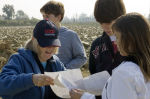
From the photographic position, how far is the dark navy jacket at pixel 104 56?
3.02 meters

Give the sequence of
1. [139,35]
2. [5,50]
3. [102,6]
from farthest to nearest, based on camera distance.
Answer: [5,50], [102,6], [139,35]

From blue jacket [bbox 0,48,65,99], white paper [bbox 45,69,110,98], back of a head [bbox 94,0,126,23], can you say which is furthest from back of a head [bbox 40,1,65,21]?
white paper [bbox 45,69,110,98]

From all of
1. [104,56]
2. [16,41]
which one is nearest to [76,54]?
[104,56]

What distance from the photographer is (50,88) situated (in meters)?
2.78

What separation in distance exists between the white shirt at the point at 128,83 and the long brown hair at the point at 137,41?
0.07 m

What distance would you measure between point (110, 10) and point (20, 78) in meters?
1.19

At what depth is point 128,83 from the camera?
1946 millimetres

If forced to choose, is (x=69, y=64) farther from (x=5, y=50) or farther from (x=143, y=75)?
(x=5, y=50)

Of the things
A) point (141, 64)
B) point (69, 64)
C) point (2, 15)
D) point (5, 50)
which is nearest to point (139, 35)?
point (141, 64)

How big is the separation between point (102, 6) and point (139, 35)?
104 centimetres

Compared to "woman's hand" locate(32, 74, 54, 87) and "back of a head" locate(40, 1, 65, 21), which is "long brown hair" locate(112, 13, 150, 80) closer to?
"woman's hand" locate(32, 74, 54, 87)

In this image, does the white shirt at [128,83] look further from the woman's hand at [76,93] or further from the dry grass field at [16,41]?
the dry grass field at [16,41]

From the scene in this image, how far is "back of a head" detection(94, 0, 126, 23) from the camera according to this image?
9.86ft

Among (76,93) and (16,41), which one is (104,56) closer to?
(76,93)
